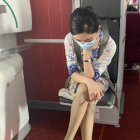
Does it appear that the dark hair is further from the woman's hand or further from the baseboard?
the baseboard

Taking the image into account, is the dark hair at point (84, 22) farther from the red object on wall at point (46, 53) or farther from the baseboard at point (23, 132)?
the baseboard at point (23, 132)

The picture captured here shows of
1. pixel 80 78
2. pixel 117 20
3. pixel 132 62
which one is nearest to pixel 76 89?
pixel 80 78

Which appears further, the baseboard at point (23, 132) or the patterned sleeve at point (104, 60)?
the baseboard at point (23, 132)

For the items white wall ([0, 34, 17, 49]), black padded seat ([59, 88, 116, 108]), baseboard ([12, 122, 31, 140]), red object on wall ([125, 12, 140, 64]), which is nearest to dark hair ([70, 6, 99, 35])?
black padded seat ([59, 88, 116, 108])

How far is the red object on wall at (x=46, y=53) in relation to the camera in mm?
2086

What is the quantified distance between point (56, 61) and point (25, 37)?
1.20 feet

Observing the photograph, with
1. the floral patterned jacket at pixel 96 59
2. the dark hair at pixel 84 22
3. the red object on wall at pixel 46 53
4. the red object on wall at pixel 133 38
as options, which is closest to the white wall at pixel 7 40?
the red object on wall at pixel 46 53

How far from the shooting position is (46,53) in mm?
2240

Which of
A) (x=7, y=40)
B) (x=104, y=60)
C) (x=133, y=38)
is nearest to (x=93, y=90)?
(x=104, y=60)

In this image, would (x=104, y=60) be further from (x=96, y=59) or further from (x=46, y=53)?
(x=46, y=53)

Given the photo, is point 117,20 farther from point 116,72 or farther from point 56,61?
point 56,61

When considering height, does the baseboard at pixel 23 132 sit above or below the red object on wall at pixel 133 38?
Result: below

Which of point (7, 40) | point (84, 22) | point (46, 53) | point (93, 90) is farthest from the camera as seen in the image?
point (46, 53)

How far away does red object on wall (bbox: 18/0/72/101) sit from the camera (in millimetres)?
2086
